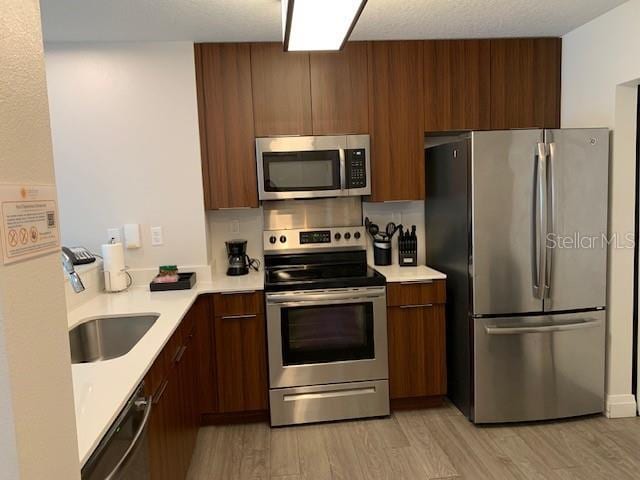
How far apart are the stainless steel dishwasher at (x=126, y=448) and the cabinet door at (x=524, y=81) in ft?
9.08

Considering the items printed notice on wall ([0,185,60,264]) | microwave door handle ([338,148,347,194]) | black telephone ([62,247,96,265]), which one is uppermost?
microwave door handle ([338,148,347,194])

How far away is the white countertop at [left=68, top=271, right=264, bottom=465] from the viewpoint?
3.84 ft

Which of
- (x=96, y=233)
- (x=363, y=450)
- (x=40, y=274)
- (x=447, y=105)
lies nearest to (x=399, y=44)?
(x=447, y=105)

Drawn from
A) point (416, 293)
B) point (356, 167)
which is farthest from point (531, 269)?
point (356, 167)

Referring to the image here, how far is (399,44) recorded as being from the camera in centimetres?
302

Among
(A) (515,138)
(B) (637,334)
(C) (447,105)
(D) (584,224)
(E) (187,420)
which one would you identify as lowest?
(E) (187,420)

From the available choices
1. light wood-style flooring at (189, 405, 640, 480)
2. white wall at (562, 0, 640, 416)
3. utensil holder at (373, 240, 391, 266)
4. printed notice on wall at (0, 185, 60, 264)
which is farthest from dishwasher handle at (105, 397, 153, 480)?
white wall at (562, 0, 640, 416)

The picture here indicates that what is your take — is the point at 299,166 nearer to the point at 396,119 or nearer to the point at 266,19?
the point at 396,119

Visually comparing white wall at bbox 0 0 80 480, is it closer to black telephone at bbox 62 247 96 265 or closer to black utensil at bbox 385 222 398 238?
black telephone at bbox 62 247 96 265

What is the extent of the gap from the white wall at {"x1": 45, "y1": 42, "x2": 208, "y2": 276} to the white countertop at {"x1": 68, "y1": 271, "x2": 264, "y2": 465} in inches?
17.7

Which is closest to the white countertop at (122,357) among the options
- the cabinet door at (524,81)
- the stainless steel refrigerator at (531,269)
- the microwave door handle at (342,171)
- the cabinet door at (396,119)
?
the microwave door handle at (342,171)

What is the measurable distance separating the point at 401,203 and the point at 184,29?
72.4 inches

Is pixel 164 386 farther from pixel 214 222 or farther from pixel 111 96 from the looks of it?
pixel 111 96

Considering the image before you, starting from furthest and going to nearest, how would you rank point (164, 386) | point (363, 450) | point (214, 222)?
point (214, 222)
point (363, 450)
point (164, 386)
